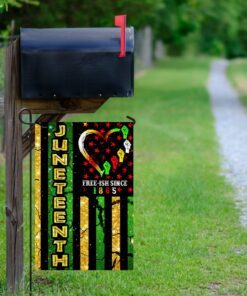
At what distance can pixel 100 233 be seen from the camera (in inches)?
234

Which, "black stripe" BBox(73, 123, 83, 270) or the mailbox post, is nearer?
the mailbox post

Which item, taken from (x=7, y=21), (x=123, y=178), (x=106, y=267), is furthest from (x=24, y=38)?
→ (x=7, y=21)

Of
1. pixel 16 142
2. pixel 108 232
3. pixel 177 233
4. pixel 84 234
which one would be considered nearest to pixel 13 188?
pixel 16 142

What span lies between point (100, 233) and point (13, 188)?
0.64 m

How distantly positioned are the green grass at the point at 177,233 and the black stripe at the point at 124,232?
29cm

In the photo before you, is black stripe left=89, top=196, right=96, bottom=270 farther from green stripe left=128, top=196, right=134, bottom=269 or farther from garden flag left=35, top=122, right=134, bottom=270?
green stripe left=128, top=196, right=134, bottom=269

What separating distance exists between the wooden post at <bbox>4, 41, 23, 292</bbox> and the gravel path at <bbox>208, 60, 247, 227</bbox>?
338 cm

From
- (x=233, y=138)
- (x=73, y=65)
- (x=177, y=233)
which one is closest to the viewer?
(x=73, y=65)

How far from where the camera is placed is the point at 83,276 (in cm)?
663

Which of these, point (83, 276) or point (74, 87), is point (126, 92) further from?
point (83, 276)

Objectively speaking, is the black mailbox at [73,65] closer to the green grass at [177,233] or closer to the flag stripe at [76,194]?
the flag stripe at [76,194]

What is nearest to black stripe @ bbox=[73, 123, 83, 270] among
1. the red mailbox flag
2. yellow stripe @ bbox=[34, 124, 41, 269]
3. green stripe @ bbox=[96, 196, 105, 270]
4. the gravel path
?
green stripe @ bbox=[96, 196, 105, 270]

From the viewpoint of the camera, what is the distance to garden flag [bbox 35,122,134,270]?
19.2 ft

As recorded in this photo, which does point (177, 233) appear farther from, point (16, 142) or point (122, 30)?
point (122, 30)
